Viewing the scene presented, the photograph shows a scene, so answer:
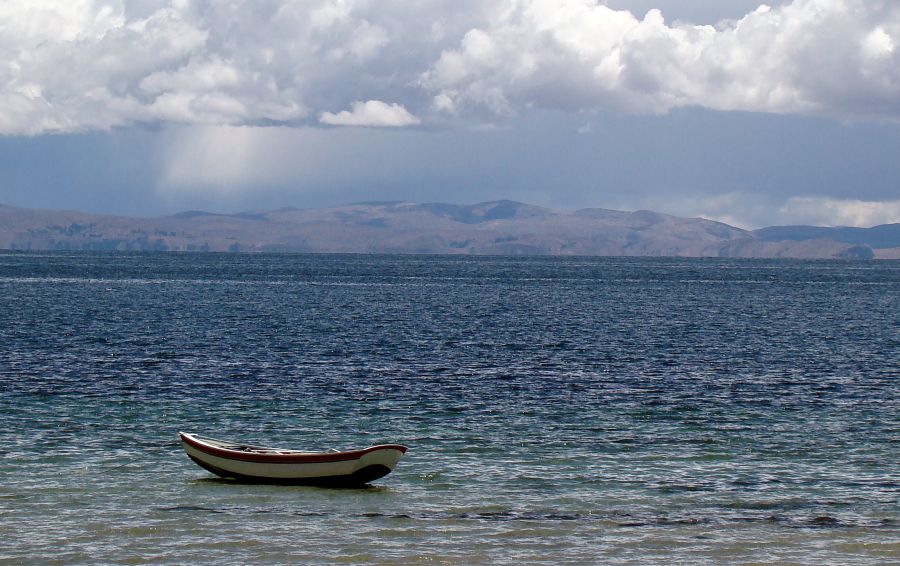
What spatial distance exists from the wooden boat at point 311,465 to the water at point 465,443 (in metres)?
0.45

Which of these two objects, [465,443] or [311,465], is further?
[465,443]

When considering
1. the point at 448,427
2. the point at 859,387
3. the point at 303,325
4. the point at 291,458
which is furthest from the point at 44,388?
the point at 303,325

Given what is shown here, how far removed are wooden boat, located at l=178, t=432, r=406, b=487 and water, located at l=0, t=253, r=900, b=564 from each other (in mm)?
446

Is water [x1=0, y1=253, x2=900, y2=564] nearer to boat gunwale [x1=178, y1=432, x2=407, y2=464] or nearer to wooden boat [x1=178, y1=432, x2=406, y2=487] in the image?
wooden boat [x1=178, y1=432, x2=406, y2=487]

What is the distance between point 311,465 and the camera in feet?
111

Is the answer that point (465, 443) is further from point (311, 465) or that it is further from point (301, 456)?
point (301, 456)

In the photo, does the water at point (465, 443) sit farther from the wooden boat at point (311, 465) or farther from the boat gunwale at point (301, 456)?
the boat gunwale at point (301, 456)

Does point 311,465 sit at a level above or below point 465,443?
above

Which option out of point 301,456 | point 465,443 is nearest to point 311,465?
point 301,456

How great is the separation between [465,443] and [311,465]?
843cm

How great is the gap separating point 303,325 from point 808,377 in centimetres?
4945

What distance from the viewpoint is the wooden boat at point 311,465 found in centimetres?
3372

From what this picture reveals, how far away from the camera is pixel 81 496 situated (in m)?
32.4

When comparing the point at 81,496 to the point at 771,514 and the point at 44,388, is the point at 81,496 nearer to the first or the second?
the point at 771,514
